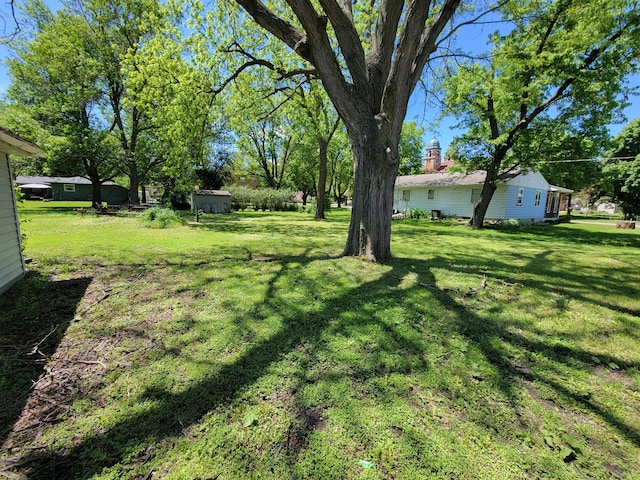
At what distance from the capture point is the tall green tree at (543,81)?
9781 millimetres

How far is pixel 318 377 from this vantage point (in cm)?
243

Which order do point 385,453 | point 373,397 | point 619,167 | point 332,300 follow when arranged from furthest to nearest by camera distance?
point 619,167
point 332,300
point 373,397
point 385,453

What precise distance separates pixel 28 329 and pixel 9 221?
2.74m

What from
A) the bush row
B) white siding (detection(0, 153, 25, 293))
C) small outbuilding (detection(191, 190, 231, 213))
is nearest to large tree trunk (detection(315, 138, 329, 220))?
small outbuilding (detection(191, 190, 231, 213))

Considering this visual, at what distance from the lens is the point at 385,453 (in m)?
1.76

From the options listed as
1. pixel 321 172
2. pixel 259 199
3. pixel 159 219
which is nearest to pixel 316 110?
pixel 321 172

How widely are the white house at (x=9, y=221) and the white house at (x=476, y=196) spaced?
69.7 feet

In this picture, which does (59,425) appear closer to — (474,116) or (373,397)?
(373,397)

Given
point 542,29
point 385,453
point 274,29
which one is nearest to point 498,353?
point 385,453

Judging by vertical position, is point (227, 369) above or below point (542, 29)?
below

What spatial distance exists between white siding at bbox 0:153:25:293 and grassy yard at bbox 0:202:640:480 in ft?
0.97

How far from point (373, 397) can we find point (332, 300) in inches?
71.9

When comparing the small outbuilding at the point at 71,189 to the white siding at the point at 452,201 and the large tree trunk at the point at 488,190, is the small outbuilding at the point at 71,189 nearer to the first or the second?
the white siding at the point at 452,201

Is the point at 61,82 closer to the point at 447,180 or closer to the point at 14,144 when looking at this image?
the point at 14,144
